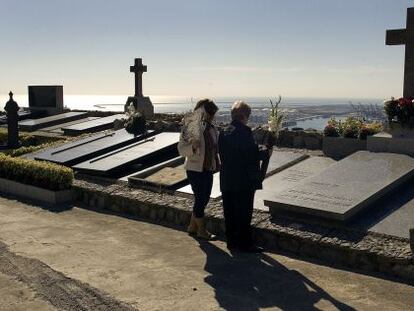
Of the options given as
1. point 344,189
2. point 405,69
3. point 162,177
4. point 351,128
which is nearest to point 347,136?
point 351,128

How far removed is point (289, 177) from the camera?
9156 millimetres

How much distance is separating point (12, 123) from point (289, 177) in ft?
34.4

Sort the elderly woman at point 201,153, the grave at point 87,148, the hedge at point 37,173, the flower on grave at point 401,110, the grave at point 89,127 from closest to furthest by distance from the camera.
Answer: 1. the elderly woman at point 201,153
2. the flower on grave at point 401,110
3. the hedge at point 37,173
4. the grave at point 87,148
5. the grave at point 89,127

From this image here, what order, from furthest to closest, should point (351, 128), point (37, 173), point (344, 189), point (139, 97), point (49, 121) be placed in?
point (49, 121)
point (139, 97)
point (351, 128)
point (37, 173)
point (344, 189)

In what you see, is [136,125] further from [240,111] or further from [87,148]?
[240,111]

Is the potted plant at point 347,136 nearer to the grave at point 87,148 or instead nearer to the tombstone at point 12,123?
the grave at point 87,148

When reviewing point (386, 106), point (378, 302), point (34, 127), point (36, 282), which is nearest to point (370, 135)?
point (386, 106)

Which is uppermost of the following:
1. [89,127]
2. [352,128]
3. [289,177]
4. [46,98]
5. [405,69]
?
[405,69]

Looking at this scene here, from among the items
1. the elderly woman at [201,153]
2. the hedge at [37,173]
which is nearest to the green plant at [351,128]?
the elderly woman at [201,153]

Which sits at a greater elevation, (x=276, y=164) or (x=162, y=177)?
(x=276, y=164)

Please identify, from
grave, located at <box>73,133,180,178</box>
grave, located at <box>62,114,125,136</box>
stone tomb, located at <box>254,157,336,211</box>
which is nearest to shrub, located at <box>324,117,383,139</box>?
stone tomb, located at <box>254,157,336,211</box>

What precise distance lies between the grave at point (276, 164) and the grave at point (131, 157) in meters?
2.09

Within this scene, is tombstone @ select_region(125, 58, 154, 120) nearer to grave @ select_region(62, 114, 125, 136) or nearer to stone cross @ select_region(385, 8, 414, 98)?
grave @ select_region(62, 114, 125, 136)

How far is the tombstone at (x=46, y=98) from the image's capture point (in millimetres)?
22156
